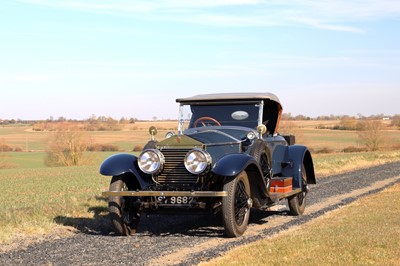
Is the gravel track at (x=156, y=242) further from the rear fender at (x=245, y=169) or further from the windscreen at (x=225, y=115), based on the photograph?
the windscreen at (x=225, y=115)

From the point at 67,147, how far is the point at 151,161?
54607 mm

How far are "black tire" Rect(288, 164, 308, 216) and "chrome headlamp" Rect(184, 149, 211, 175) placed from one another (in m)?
3.24

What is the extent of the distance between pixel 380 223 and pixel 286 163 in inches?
91.7

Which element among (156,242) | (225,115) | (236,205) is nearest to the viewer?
(156,242)

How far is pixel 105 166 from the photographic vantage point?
382 inches

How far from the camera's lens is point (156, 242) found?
899cm

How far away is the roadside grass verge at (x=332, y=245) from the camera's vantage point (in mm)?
6988

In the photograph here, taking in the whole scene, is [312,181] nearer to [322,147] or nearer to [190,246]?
[190,246]

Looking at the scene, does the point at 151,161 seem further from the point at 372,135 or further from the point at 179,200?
the point at 372,135

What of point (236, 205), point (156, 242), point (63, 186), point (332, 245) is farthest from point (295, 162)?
point (63, 186)

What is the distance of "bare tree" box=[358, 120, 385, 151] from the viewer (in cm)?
6550

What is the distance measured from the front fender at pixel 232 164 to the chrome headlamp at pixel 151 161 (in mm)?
948

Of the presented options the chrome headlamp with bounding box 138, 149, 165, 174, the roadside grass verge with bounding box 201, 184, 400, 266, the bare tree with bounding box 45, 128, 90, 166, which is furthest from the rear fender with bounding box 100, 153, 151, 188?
the bare tree with bounding box 45, 128, 90, 166

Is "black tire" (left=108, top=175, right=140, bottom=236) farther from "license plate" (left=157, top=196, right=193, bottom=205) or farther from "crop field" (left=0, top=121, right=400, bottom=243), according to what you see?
"crop field" (left=0, top=121, right=400, bottom=243)
